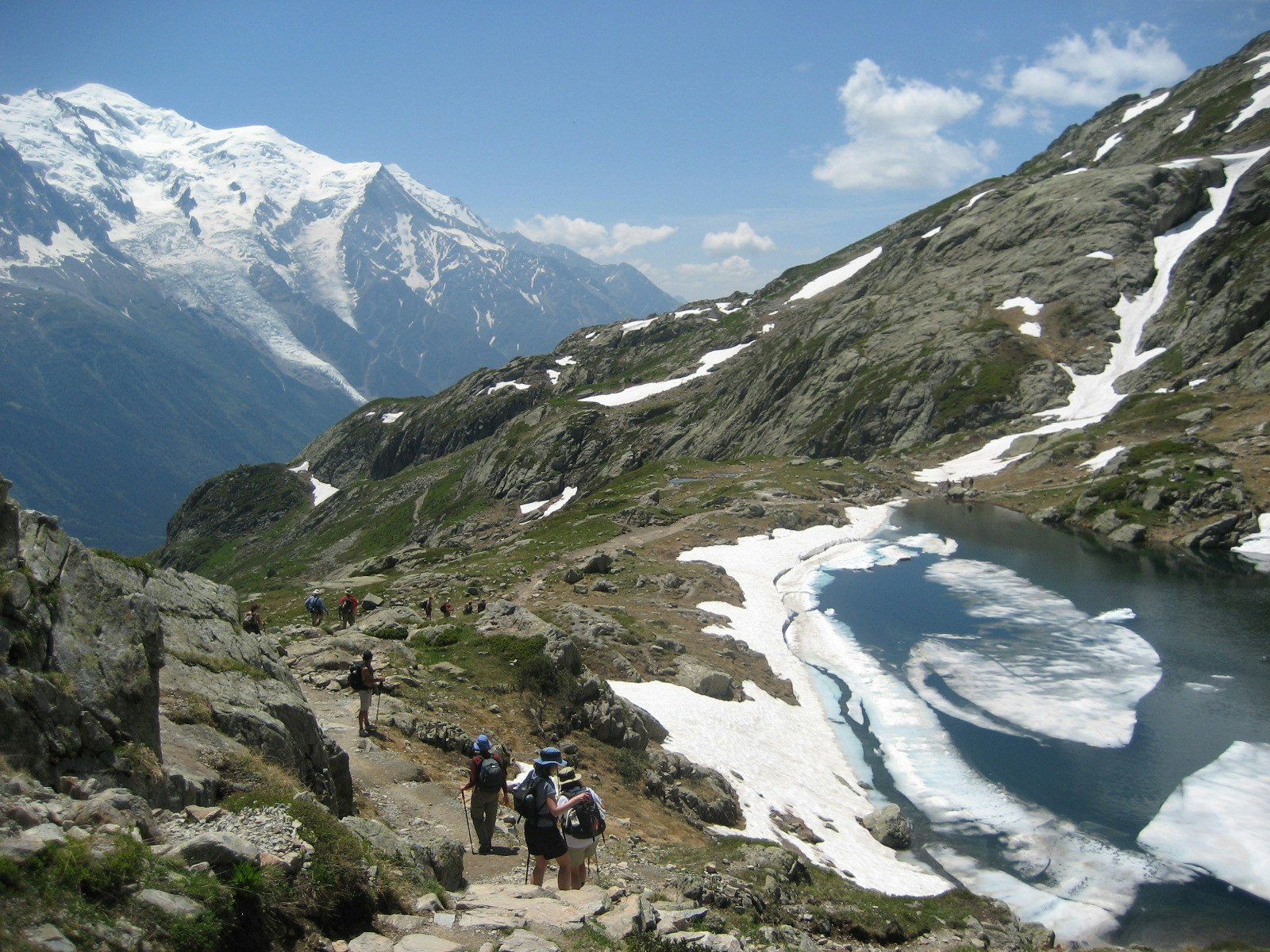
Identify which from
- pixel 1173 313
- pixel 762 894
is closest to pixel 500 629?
pixel 762 894

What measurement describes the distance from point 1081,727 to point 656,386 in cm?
14103

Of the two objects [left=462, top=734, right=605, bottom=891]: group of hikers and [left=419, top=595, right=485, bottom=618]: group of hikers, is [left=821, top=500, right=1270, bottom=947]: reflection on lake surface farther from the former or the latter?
[left=419, top=595, right=485, bottom=618]: group of hikers

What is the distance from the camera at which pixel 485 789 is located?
15414 millimetres

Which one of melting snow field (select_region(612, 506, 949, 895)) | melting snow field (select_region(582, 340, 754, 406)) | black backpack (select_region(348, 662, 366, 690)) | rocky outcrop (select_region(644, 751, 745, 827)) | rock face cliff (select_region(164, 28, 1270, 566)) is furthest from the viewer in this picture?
melting snow field (select_region(582, 340, 754, 406))

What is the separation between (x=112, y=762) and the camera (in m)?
9.98

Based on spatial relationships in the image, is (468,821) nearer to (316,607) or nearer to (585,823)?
(585,823)

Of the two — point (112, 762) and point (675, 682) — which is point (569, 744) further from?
point (112, 762)

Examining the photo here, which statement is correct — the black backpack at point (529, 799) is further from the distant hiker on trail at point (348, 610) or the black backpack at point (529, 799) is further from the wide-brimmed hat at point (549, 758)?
the distant hiker on trail at point (348, 610)

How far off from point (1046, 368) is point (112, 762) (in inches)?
4922

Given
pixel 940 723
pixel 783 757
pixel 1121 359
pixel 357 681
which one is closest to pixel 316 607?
pixel 357 681

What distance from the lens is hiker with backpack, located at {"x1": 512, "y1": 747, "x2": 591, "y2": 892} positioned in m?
13.6

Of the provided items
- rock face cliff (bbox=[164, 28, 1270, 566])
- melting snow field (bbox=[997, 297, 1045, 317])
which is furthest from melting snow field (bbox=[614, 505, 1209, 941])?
melting snow field (bbox=[997, 297, 1045, 317])

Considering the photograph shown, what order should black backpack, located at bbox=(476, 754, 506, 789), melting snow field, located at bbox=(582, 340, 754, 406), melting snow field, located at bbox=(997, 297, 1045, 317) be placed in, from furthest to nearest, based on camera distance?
melting snow field, located at bbox=(582, 340, 754, 406)
melting snow field, located at bbox=(997, 297, 1045, 317)
black backpack, located at bbox=(476, 754, 506, 789)

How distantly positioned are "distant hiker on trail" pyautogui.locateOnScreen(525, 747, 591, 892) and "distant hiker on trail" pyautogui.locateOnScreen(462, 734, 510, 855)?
1.74 metres
